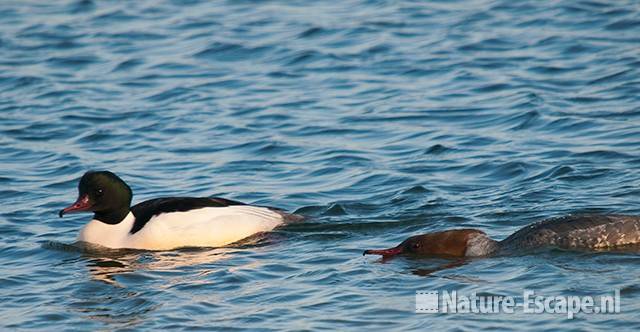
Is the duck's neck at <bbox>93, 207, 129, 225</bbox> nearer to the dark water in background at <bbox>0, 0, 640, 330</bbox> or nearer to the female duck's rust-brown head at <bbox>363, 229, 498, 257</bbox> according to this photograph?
the dark water in background at <bbox>0, 0, 640, 330</bbox>

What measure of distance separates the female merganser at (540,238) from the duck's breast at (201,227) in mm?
1911

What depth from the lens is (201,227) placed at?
12.8m

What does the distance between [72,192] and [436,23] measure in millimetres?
8285

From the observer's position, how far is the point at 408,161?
49.2 ft

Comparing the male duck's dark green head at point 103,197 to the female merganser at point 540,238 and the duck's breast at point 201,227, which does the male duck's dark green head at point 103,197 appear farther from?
the female merganser at point 540,238

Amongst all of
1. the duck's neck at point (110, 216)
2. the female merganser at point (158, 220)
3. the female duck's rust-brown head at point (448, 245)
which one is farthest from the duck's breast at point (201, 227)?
the female duck's rust-brown head at point (448, 245)

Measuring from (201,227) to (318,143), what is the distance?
11.7ft

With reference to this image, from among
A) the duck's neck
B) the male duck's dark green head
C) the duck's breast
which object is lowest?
the duck's breast

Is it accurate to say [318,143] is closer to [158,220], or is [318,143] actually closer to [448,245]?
[158,220]

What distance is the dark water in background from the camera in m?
10.6

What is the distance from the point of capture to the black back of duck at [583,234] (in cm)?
1120

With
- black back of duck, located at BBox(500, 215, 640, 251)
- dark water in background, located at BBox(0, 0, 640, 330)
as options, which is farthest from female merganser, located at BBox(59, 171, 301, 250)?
black back of duck, located at BBox(500, 215, 640, 251)

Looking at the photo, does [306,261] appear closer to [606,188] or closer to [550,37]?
[606,188]

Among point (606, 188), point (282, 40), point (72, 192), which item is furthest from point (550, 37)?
point (72, 192)
